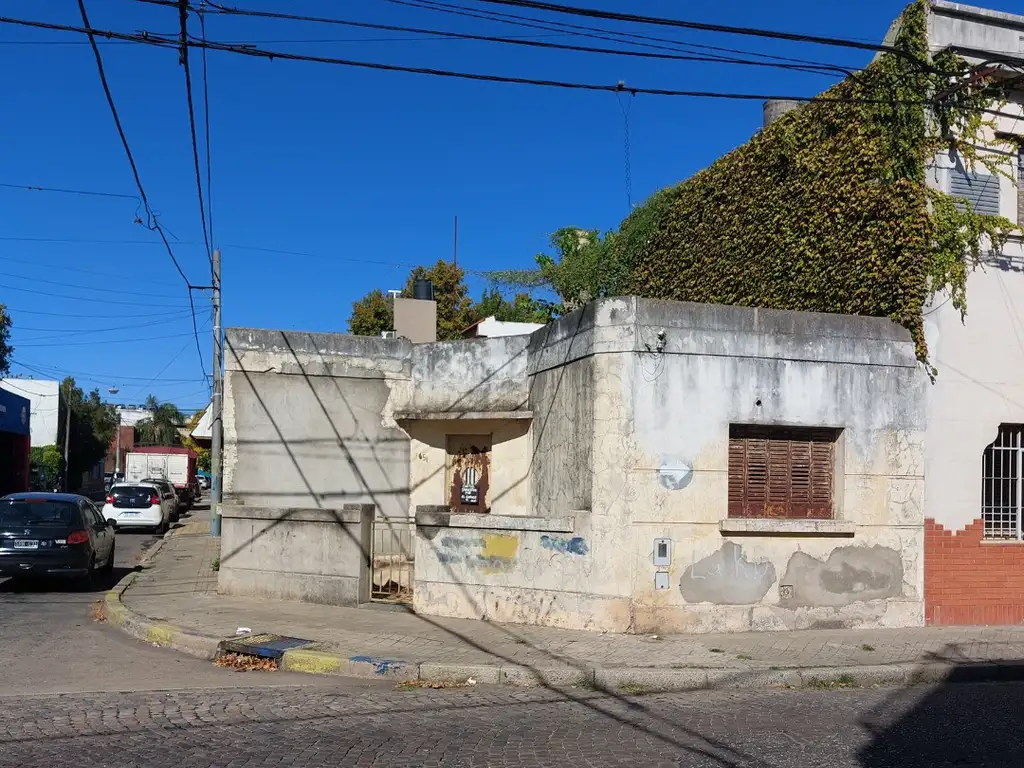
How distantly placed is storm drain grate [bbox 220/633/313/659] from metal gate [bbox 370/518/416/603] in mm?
2571

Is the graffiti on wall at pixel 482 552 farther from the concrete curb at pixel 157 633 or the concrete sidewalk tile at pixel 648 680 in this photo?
Result: the concrete curb at pixel 157 633

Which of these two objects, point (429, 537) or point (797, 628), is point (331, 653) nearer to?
point (429, 537)

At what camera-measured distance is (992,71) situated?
38.9ft

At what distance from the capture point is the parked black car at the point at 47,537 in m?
14.1

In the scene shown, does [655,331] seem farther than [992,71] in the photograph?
No

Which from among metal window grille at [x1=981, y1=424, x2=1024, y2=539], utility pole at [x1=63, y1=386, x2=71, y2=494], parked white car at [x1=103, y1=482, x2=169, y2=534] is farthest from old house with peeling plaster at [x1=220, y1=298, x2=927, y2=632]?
utility pole at [x1=63, y1=386, x2=71, y2=494]

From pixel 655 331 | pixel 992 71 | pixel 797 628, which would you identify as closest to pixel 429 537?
pixel 655 331

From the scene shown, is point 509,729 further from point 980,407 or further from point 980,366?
point 980,366

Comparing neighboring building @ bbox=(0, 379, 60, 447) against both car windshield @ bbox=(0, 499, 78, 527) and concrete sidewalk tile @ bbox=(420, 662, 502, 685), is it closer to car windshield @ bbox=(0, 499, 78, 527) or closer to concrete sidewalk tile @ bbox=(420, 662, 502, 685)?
car windshield @ bbox=(0, 499, 78, 527)

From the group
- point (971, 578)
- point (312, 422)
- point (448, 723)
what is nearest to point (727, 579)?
point (971, 578)

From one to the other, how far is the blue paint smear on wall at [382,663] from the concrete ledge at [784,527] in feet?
13.6

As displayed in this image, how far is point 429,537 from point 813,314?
5432mm

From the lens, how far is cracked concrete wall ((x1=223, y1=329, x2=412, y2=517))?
49.3ft

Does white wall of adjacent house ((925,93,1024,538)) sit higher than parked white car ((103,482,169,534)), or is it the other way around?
white wall of adjacent house ((925,93,1024,538))
